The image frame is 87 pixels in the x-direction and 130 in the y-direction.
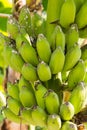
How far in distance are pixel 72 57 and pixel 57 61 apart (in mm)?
54

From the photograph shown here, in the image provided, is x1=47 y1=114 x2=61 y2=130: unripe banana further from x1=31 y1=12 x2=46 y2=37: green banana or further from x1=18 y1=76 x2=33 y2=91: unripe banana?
x1=31 y1=12 x2=46 y2=37: green banana

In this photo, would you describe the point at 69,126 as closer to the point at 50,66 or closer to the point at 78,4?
the point at 50,66

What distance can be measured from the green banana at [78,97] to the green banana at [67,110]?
0.04 metres

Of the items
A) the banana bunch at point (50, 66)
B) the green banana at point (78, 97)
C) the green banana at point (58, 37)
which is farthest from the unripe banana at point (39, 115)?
the green banana at point (58, 37)

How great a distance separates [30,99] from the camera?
1329mm

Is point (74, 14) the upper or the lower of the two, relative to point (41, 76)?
upper

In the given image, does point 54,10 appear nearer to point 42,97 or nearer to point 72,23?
point 72,23

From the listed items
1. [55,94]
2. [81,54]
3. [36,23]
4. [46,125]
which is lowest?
[46,125]

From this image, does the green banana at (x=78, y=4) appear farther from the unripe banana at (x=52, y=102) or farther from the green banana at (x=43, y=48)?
the unripe banana at (x=52, y=102)

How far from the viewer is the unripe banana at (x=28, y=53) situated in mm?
1303

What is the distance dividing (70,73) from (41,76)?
0.38ft

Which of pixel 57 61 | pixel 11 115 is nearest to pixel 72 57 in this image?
pixel 57 61

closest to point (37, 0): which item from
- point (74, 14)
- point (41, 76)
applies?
point (74, 14)

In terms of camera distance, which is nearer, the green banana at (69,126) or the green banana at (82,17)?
the green banana at (69,126)
